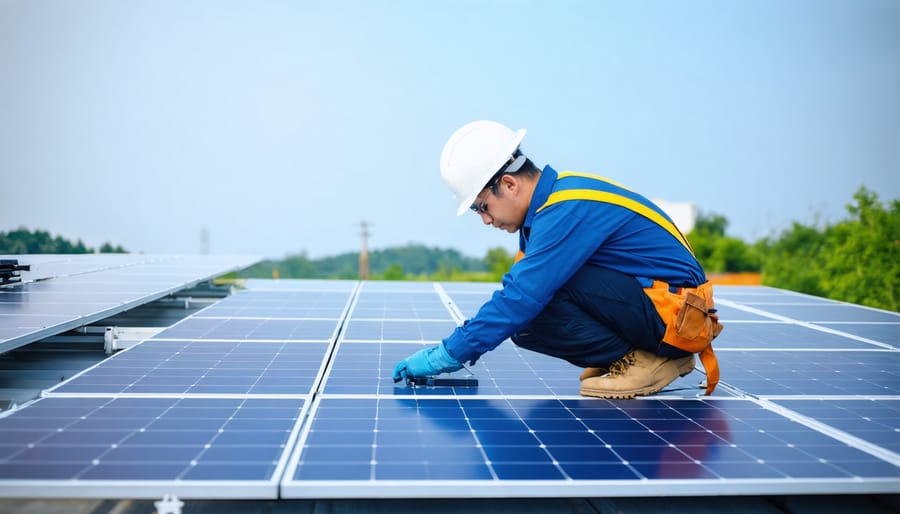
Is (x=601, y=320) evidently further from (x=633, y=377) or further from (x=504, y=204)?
(x=504, y=204)

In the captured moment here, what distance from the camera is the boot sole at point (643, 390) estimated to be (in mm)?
3807

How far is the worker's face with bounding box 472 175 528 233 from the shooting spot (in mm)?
3873

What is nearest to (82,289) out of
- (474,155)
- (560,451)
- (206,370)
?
(206,370)

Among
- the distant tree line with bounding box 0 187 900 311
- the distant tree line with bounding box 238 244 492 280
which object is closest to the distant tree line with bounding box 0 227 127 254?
the distant tree line with bounding box 0 187 900 311

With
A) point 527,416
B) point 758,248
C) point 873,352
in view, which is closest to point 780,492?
point 527,416

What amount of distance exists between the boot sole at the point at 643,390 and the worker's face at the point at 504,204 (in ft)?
3.18

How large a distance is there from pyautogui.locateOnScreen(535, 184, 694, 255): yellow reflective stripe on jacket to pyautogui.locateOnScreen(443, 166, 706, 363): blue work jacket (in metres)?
0.02

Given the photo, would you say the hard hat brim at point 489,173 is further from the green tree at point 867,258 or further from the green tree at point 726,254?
the green tree at point 726,254

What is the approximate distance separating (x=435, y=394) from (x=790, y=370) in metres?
2.38

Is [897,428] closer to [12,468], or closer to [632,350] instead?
[632,350]

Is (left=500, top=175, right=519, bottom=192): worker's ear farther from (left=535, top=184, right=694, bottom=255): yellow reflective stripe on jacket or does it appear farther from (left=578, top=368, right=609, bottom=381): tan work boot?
(left=578, top=368, right=609, bottom=381): tan work boot

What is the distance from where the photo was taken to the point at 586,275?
3762 mm

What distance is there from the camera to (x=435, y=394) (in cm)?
375

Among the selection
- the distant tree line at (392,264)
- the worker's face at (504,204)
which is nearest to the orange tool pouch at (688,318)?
the worker's face at (504,204)
